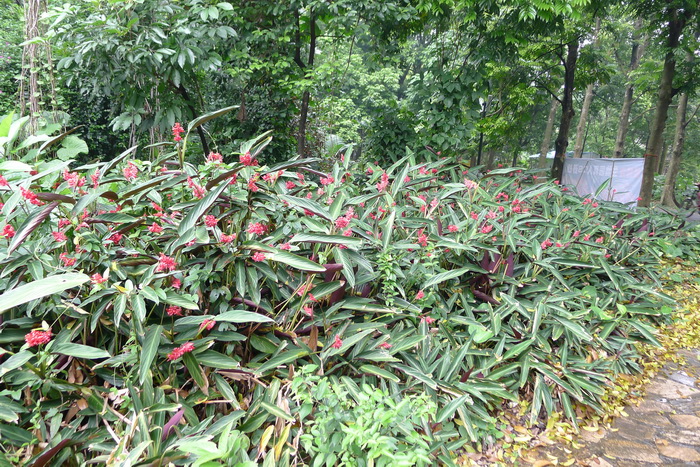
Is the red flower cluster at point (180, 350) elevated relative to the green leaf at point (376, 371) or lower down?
elevated

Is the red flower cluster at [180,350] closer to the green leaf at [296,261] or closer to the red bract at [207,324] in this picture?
the red bract at [207,324]

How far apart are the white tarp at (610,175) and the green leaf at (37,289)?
21.5 ft

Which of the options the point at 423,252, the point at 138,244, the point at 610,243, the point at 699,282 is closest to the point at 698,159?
the point at 699,282

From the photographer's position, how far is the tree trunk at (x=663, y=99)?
17.6 ft

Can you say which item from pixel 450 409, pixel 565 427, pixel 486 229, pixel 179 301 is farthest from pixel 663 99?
pixel 179 301

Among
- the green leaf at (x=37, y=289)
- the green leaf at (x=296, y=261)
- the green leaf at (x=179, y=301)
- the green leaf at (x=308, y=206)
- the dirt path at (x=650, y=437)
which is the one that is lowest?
the dirt path at (x=650, y=437)

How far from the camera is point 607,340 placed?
242cm

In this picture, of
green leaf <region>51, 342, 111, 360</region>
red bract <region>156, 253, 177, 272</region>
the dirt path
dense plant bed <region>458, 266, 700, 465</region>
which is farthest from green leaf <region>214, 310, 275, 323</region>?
the dirt path

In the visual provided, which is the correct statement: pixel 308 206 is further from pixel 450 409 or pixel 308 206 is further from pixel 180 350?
pixel 450 409

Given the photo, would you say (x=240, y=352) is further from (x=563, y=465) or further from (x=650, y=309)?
(x=650, y=309)

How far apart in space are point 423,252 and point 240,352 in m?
1.03

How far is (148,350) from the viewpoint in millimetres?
1251

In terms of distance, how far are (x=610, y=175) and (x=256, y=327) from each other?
7.59 meters

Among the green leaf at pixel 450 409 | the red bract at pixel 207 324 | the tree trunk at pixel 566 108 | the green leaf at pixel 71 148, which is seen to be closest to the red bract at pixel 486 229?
the green leaf at pixel 450 409
